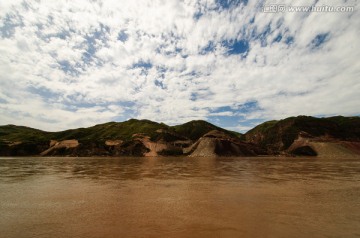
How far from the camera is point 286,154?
118938 mm

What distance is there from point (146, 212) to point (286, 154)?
12263 centimetres

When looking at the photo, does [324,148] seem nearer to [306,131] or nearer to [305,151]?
[305,151]

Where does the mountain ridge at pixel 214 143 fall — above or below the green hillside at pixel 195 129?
below

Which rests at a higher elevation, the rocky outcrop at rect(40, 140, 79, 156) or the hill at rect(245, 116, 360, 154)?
the hill at rect(245, 116, 360, 154)

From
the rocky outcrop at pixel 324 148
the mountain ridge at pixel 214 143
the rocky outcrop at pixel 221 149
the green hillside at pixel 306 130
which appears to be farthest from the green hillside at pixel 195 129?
the rocky outcrop at pixel 324 148

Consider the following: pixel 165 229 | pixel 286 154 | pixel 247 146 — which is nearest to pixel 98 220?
pixel 165 229

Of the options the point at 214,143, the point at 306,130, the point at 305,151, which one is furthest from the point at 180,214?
the point at 306,130

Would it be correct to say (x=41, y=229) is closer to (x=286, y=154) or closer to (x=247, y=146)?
(x=247, y=146)

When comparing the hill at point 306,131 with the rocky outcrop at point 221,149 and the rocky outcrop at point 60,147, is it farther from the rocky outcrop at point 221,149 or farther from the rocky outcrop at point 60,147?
the rocky outcrop at point 60,147

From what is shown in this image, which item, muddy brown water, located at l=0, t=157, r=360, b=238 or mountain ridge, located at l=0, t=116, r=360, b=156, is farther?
mountain ridge, located at l=0, t=116, r=360, b=156

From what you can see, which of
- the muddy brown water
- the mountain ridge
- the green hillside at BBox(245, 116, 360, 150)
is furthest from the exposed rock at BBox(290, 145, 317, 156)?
the muddy brown water

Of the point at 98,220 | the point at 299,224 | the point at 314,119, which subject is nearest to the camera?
the point at 299,224

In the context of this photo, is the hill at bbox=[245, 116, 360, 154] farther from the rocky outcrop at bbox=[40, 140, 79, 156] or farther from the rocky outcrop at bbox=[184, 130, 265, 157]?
the rocky outcrop at bbox=[40, 140, 79, 156]

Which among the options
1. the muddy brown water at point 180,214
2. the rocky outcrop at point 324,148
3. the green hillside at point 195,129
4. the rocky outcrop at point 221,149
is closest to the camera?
the muddy brown water at point 180,214
